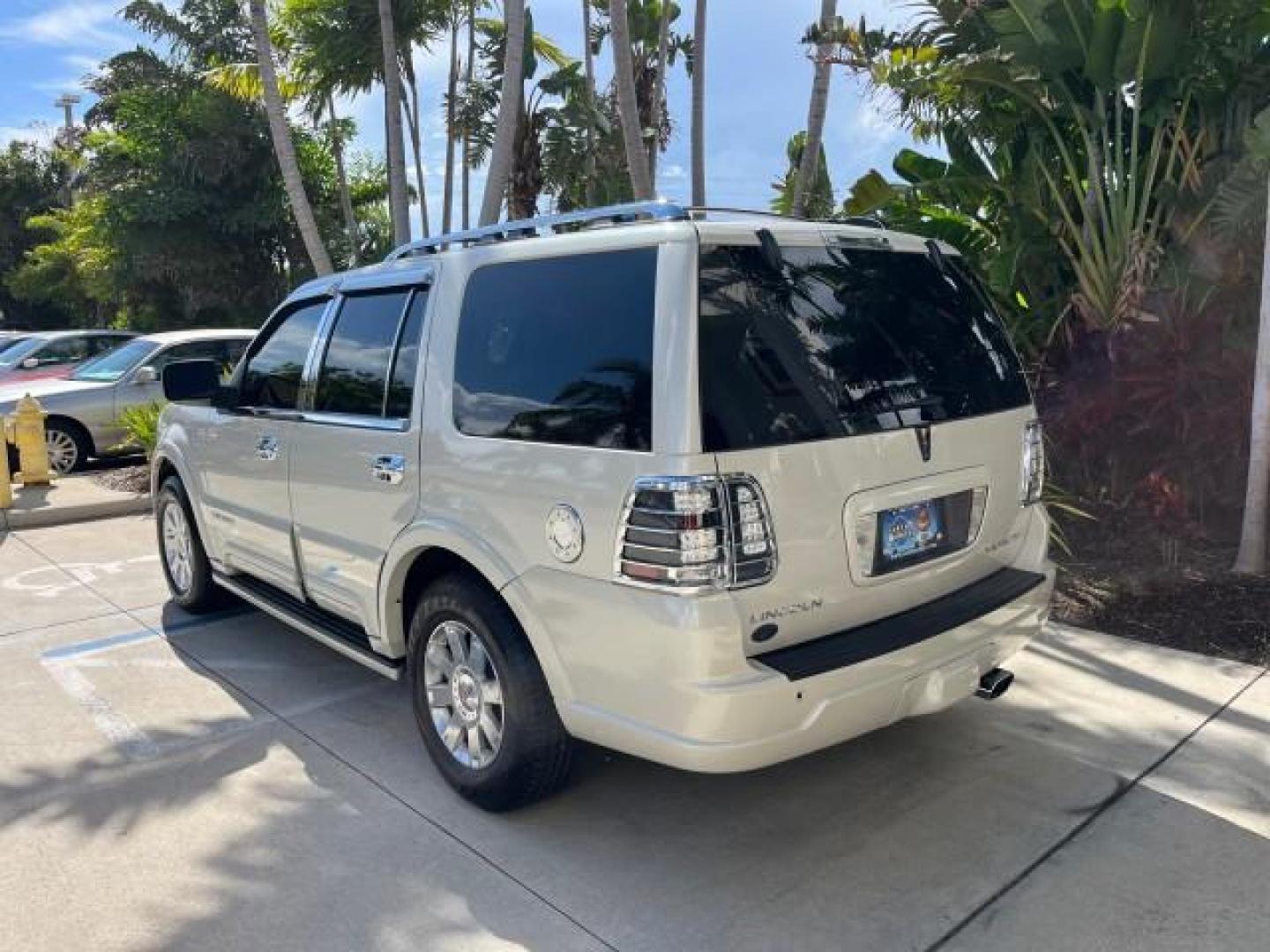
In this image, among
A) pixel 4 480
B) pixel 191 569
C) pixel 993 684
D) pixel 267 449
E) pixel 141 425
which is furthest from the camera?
pixel 141 425

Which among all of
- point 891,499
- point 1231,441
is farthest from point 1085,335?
point 891,499

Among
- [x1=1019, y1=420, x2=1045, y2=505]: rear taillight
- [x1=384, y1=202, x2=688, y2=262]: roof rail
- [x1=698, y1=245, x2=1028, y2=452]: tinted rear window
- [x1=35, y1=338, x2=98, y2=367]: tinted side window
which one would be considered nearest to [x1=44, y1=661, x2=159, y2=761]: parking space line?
[x1=384, y1=202, x2=688, y2=262]: roof rail

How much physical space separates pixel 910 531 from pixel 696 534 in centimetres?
86

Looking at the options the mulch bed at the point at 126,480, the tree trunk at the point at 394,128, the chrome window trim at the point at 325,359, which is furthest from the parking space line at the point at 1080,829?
the tree trunk at the point at 394,128

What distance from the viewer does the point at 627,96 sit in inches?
345

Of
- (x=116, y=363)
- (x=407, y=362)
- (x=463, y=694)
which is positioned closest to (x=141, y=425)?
(x=116, y=363)

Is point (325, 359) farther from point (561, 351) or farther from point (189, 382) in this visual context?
point (561, 351)

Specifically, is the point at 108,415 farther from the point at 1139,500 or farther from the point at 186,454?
the point at 1139,500

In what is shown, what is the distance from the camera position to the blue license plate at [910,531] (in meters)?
3.10

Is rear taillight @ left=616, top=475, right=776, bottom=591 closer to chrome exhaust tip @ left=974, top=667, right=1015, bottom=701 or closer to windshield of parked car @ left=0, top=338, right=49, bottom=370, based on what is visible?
chrome exhaust tip @ left=974, top=667, right=1015, bottom=701

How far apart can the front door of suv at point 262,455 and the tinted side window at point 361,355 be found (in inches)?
9.7

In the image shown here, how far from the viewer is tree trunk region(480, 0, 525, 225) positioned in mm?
9148

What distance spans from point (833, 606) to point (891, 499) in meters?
0.39

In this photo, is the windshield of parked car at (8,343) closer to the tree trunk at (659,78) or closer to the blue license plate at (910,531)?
the tree trunk at (659,78)
